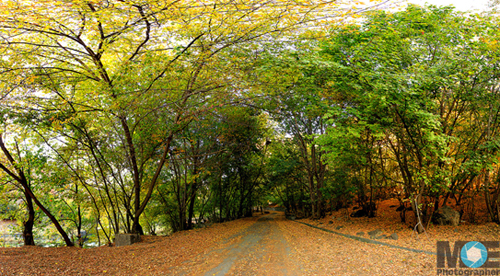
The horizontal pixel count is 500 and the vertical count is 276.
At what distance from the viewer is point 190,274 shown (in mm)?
4664

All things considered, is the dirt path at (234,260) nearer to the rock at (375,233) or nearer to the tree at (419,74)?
the rock at (375,233)

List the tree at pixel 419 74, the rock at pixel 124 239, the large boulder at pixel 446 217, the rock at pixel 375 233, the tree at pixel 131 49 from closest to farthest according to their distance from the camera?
the tree at pixel 131 49, the tree at pixel 419 74, the large boulder at pixel 446 217, the rock at pixel 375 233, the rock at pixel 124 239

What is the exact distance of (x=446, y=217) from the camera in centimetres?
671

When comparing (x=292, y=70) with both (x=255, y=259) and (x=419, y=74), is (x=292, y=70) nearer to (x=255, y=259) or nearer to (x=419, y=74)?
(x=419, y=74)

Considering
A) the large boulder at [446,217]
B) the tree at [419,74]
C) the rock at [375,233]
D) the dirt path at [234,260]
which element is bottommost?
the rock at [375,233]

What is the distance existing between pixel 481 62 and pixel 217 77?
19.9 feet

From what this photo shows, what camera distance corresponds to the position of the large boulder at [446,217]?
6.59 metres

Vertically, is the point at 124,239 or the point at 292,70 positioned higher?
the point at 292,70

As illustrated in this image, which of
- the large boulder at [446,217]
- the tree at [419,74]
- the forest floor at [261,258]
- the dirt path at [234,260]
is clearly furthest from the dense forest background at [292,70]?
the dirt path at [234,260]

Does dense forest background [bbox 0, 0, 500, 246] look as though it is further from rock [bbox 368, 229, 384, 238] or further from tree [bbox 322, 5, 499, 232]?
rock [bbox 368, 229, 384, 238]

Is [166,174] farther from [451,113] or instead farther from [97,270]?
[451,113]

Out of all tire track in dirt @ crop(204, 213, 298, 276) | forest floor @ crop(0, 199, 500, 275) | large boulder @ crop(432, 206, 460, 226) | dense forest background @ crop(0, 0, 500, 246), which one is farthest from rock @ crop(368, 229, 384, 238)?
tire track in dirt @ crop(204, 213, 298, 276)

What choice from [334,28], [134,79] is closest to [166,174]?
[134,79]

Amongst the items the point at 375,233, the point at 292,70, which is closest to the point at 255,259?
the point at 375,233
